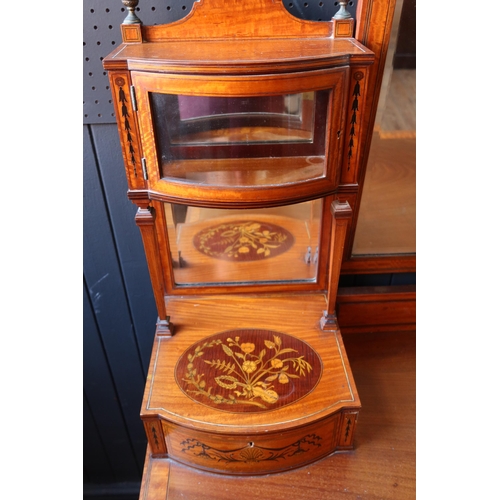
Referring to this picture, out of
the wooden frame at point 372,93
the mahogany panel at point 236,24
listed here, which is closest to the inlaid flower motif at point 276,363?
the wooden frame at point 372,93

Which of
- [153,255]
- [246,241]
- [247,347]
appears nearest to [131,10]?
[153,255]

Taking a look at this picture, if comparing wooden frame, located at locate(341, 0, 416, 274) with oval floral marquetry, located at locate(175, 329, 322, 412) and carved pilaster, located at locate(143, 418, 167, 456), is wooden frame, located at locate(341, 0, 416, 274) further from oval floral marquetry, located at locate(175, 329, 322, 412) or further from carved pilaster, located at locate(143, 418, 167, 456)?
carved pilaster, located at locate(143, 418, 167, 456)

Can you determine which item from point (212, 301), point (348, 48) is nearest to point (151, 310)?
point (212, 301)

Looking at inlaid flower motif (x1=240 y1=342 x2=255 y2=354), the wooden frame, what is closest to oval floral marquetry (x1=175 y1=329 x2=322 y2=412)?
inlaid flower motif (x1=240 y1=342 x2=255 y2=354)

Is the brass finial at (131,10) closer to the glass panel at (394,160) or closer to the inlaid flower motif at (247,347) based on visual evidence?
the glass panel at (394,160)

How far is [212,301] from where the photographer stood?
51.8 inches

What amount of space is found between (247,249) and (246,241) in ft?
0.08

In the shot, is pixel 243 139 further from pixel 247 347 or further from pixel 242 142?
pixel 247 347

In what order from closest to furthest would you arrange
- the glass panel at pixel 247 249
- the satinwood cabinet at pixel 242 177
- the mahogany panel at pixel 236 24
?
the satinwood cabinet at pixel 242 177
the mahogany panel at pixel 236 24
the glass panel at pixel 247 249

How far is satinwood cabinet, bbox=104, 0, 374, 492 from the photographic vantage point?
0.85 meters

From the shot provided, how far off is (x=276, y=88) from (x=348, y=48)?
0.63 ft

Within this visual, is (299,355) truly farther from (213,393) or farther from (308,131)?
(308,131)

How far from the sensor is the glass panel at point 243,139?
0.92 metres

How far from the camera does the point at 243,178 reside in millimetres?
957
